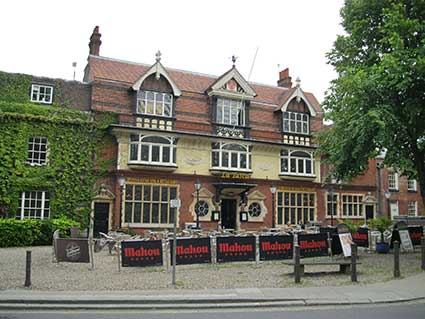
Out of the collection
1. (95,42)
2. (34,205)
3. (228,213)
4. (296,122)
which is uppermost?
(95,42)

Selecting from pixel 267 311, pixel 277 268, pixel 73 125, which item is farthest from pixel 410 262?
pixel 73 125

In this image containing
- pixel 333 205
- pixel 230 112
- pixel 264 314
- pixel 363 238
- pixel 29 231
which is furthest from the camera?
pixel 333 205

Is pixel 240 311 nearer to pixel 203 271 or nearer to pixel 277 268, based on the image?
pixel 203 271

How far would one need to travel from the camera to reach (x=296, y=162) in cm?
3106

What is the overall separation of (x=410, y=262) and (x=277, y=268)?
5425 millimetres

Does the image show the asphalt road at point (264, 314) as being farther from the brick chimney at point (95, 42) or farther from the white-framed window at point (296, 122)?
the brick chimney at point (95, 42)

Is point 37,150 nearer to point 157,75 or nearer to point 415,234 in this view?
point 157,75

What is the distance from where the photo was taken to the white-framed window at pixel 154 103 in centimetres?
2714

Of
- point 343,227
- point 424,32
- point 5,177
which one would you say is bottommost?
point 343,227

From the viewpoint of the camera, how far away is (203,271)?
14008mm

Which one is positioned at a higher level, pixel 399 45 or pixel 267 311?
pixel 399 45

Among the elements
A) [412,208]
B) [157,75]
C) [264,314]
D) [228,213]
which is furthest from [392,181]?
[264,314]

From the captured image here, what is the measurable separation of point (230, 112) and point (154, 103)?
→ 5.49 m

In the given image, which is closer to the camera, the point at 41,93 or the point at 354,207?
the point at 41,93
